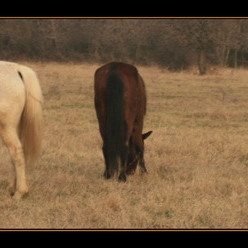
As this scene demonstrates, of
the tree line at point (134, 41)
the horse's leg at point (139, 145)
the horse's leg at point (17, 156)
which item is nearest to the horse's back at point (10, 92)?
the horse's leg at point (17, 156)

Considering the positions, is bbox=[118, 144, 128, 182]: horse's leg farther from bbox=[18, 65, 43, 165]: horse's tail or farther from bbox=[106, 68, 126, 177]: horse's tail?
bbox=[18, 65, 43, 165]: horse's tail

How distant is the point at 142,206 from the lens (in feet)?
15.9

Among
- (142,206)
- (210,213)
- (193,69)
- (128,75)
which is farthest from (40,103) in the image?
(193,69)

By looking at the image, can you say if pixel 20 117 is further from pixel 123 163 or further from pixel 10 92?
pixel 123 163

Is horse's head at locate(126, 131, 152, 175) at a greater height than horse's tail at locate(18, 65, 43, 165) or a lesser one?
lesser

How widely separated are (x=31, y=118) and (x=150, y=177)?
5.76ft

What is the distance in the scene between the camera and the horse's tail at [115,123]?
5738 millimetres

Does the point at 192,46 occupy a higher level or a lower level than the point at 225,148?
lower

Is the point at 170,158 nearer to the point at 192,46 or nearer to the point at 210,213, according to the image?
the point at 210,213

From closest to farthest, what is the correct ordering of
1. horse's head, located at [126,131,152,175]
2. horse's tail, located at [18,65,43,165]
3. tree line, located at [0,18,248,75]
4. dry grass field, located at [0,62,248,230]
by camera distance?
dry grass field, located at [0,62,248,230] → horse's tail, located at [18,65,43,165] → horse's head, located at [126,131,152,175] → tree line, located at [0,18,248,75]

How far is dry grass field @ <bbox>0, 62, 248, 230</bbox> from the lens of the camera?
4547mm

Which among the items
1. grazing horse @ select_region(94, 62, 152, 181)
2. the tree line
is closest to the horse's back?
grazing horse @ select_region(94, 62, 152, 181)

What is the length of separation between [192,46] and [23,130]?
1975 centimetres

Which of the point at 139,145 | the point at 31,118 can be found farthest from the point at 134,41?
the point at 31,118
